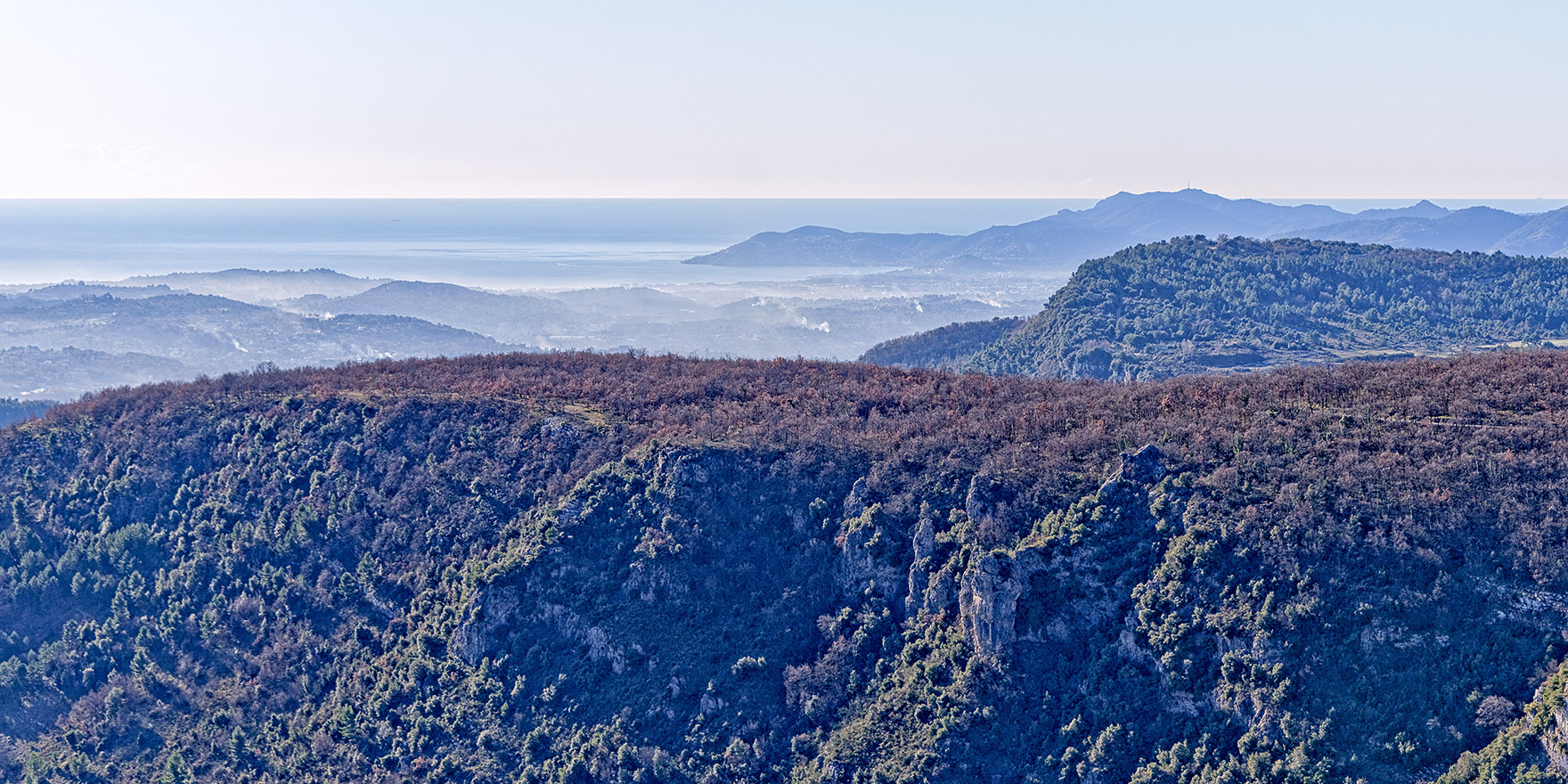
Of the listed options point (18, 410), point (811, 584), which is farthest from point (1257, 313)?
point (18, 410)

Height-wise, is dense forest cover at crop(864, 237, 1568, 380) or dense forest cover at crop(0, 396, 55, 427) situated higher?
dense forest cover at crop(864, 237, 1568, 380)

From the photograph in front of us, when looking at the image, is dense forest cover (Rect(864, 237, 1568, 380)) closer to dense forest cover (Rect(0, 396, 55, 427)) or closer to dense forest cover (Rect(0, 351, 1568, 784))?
dense forest cover (Rect(0, 351, 1568, 784))

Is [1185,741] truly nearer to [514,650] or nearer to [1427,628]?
[1427,628]

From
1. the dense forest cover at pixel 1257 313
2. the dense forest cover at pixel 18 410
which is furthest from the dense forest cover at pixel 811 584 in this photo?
the dense forest cover at pixel 1257 313

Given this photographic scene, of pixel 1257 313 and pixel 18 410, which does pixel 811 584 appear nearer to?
pixel 1257 313

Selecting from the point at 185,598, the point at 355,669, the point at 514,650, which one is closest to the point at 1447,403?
the point at 514,650

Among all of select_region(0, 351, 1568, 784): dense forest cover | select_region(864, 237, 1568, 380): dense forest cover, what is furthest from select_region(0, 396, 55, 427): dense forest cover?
select_region(864, 237, 1568, 380): dense forest cover
